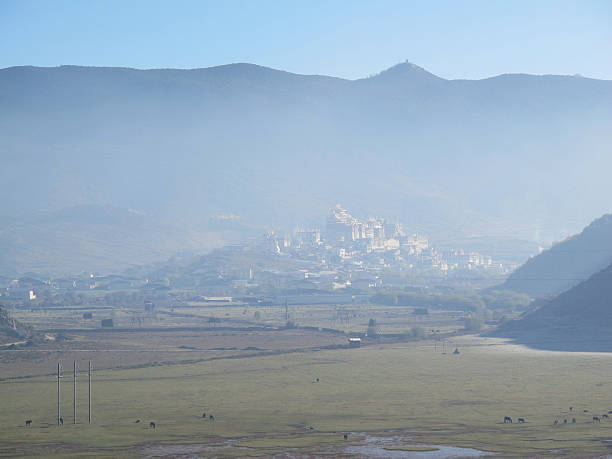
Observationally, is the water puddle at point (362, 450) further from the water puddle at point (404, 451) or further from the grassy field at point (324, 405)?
the grassy field at point (324, 405)

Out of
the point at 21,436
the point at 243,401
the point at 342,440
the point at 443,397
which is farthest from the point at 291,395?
the point at 21,436

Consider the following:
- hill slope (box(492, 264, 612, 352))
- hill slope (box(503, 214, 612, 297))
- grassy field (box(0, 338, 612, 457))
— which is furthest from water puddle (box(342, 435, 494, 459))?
hill slope (box(503, 214, 612, 297))

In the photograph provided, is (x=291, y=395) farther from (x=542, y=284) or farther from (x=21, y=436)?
(x=542, y=284)

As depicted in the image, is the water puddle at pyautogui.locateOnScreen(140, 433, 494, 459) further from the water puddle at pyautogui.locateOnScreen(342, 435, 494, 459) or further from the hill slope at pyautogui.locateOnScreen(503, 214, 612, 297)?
the hill slope at pyautogui.locateOnScreen(503, 214, 612, 297)

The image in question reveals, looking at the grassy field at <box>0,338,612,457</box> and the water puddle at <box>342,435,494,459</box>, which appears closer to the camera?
the water puddle at <box>342,435,494,459</box>

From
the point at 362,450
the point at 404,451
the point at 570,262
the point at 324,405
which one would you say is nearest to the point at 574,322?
the point at 324,405

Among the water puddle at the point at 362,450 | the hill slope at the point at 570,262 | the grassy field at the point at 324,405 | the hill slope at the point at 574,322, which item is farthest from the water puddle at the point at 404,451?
the hill slope at the point at 570,262
